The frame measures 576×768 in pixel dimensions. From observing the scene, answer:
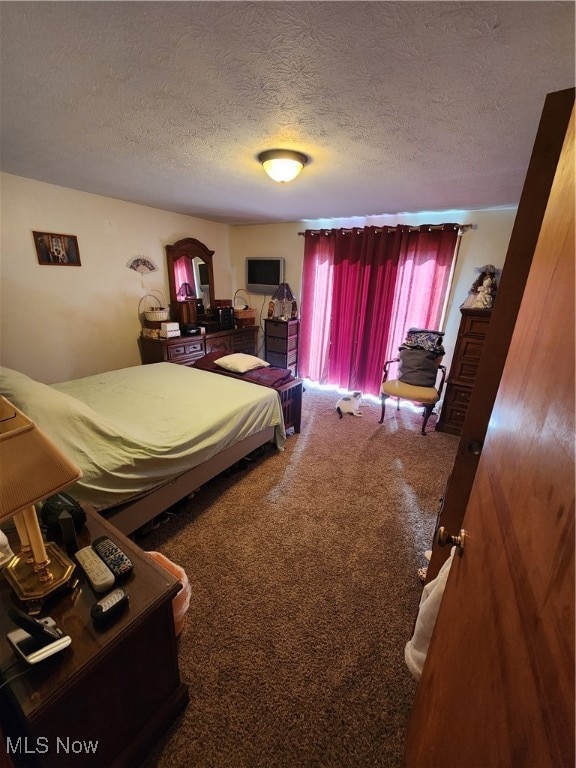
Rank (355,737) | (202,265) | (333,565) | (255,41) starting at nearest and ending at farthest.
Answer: (255,41), (355,737), (333,565), (202,265)

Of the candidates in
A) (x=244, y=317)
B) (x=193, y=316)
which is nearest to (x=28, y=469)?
(x=193, y=316)

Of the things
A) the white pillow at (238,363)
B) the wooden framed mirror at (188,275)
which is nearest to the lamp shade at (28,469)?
the white pillow at (238,363)

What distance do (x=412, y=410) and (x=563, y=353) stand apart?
360cm

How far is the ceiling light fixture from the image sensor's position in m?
1.75

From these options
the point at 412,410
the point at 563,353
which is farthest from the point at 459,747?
the point at 412,410

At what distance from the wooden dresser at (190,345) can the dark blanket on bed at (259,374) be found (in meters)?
0.32

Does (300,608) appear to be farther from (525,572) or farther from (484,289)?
(484,289)

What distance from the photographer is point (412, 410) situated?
381 centimetres

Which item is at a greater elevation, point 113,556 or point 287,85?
point 287,85

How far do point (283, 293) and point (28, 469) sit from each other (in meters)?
3.95

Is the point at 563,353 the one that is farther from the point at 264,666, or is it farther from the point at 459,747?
the point at 264,666

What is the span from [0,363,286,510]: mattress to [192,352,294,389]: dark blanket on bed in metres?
0.19

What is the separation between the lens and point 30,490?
0.69m

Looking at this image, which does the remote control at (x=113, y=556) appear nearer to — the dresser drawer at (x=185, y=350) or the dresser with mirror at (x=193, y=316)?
the dresser with mirror at (x=193, y=316)
